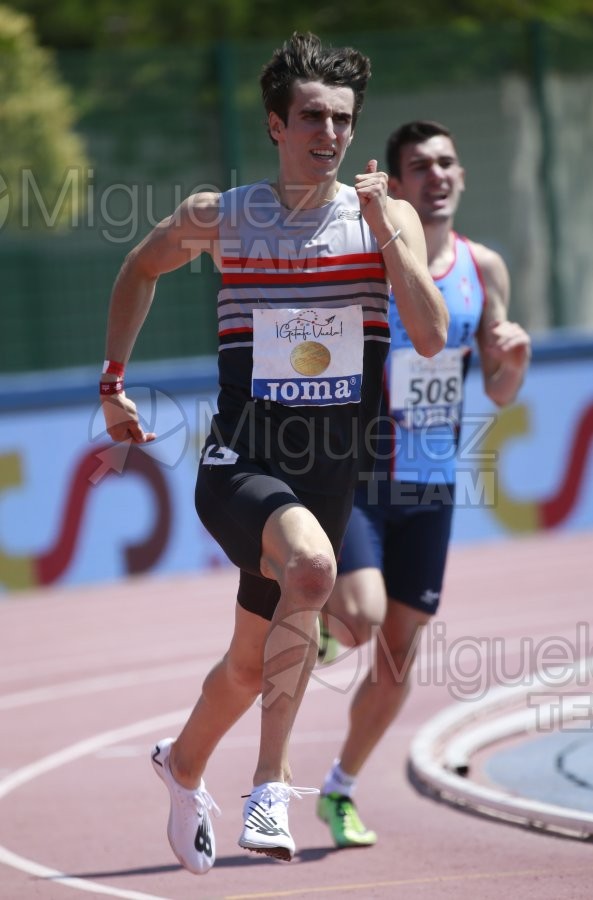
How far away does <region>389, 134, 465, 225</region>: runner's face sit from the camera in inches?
260

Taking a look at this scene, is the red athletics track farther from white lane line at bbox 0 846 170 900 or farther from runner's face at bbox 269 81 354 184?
runner's face at bbox 269 81 354 184

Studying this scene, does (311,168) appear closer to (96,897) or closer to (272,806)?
(272,806)

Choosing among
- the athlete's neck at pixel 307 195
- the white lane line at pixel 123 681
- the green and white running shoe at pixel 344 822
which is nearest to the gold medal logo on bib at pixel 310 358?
the athlete's neck at pixel 307 195

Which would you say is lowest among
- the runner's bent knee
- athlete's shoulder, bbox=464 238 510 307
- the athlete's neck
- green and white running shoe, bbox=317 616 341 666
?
green and white running shoe, bbox=317 616 341 666

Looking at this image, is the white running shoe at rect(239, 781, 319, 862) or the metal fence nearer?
the white running shoe at rect(239, 781, 319, 862)

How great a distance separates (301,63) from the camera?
4.98 metres

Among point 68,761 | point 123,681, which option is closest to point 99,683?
point 123,681

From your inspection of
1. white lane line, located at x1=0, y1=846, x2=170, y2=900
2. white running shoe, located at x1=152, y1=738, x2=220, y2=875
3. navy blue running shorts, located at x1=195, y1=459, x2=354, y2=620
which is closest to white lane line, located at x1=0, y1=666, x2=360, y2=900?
Answer: white lane line, located at x1=0, y1=846, x2=170, y2=900

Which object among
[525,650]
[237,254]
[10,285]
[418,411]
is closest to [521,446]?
[525,650]

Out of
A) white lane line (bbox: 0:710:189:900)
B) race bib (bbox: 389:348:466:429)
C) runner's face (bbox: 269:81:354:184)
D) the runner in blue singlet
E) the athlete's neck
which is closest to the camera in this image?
runner's face (bbox: 269:81:354:184)

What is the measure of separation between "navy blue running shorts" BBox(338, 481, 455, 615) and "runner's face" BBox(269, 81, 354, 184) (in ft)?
5.98

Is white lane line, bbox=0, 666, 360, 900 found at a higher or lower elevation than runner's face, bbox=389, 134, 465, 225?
lower

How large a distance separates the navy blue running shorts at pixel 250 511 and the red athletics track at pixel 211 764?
112cm

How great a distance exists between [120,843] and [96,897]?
872 millimetres
